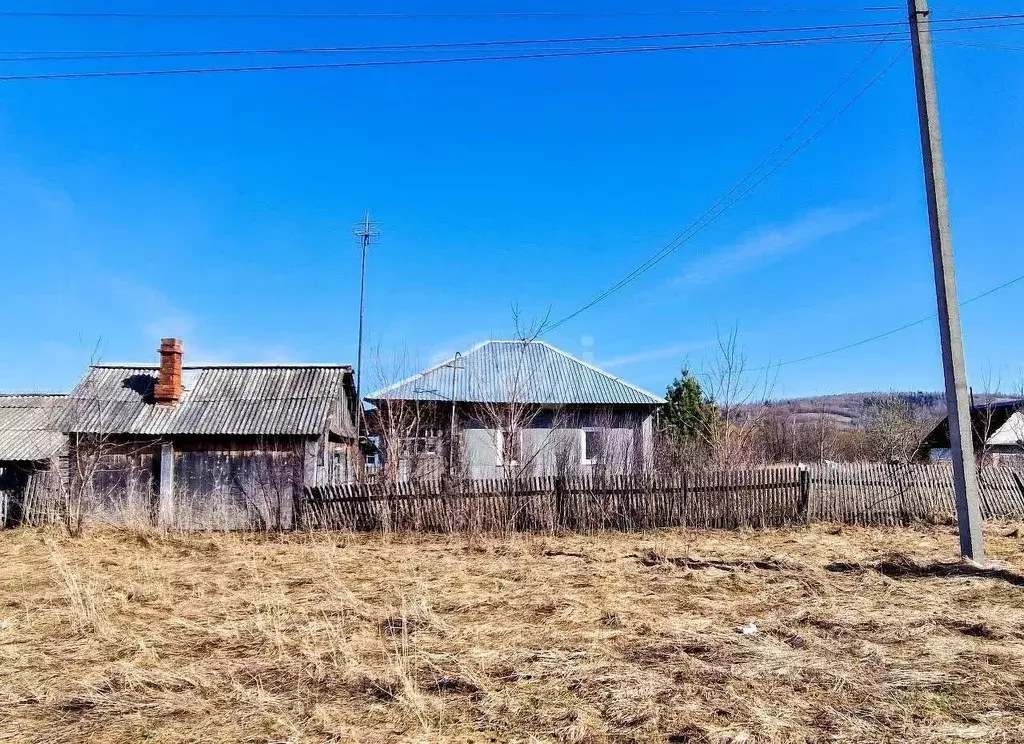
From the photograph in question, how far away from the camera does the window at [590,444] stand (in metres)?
21.0

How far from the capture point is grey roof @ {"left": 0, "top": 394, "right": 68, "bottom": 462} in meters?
19.0

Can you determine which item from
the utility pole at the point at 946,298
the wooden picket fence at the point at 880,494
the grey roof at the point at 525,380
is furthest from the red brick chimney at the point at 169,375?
the utility pole at the point at 946,298

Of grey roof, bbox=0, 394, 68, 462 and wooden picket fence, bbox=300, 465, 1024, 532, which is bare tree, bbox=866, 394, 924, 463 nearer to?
wooden picket fence, bbox=300, 465, 1024, 532

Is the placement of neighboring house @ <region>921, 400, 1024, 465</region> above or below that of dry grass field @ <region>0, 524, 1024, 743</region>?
above

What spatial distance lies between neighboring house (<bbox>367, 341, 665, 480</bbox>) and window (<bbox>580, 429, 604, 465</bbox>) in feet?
0.11

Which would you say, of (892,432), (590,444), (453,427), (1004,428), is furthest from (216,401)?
(1004,428)

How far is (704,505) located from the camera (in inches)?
494

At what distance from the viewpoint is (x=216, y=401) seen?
16.9 meters

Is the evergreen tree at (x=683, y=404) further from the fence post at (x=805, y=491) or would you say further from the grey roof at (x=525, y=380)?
the fence post at (x=805, y=491)

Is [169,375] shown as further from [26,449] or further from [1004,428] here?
[1004,428]

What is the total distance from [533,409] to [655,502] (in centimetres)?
854

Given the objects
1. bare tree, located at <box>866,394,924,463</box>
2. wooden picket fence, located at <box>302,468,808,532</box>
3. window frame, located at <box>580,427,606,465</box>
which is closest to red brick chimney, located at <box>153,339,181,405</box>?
wooden picket fence, located at <box>302,468,808,532</box>

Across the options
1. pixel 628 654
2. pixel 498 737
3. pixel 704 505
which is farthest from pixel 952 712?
pixel 704 505

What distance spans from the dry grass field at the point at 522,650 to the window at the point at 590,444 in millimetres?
11666
